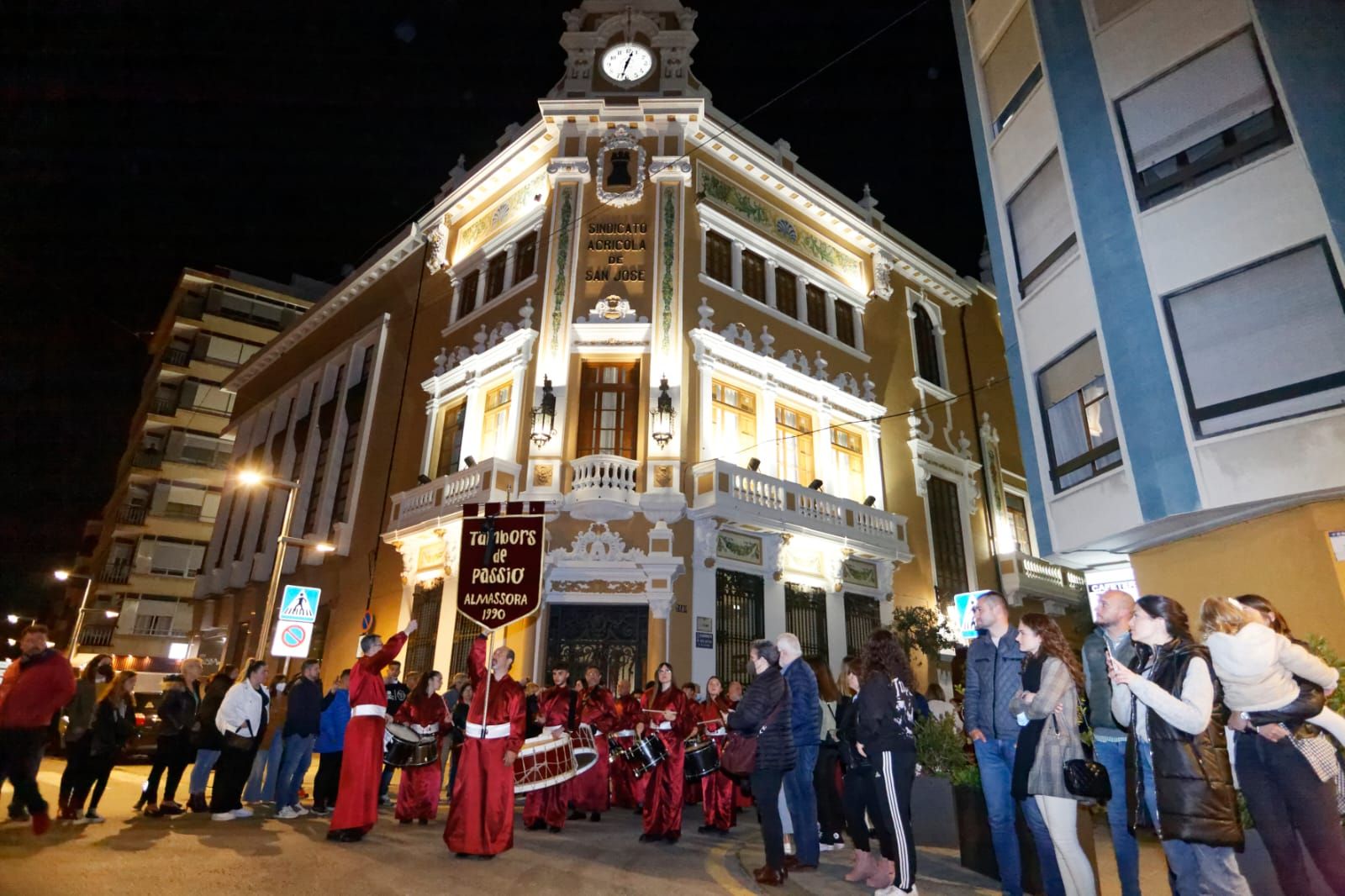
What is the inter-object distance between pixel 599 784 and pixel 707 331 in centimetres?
1007

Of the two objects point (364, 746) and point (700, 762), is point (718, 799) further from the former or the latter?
point (364, 746)

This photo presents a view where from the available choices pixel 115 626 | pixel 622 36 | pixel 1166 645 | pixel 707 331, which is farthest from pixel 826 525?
pixel 115 626

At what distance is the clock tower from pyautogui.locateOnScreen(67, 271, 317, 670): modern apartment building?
26779mm

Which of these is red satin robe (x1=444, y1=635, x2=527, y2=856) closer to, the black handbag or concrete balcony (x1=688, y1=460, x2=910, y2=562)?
the black handbag

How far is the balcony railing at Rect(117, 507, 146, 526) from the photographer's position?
3722cm

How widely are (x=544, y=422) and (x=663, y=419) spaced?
2.55 meters

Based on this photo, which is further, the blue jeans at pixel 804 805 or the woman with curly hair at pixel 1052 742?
the blue jeans at pixel 804 805

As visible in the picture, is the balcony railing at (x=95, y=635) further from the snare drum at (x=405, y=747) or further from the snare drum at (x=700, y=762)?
the snare drum at (x=700, y=762)

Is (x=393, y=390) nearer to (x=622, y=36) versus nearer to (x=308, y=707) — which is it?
(x=622, y=36)

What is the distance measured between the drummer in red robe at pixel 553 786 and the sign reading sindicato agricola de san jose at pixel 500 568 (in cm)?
163

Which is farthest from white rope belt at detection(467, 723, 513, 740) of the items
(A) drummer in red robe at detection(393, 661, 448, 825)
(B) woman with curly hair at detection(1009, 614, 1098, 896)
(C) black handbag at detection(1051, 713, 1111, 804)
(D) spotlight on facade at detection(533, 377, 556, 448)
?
(D) spotlight on facade at detection(533, 377, 556, 448)

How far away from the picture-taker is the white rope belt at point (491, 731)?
715 cm

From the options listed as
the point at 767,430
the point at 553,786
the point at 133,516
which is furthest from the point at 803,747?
the point at 133,516

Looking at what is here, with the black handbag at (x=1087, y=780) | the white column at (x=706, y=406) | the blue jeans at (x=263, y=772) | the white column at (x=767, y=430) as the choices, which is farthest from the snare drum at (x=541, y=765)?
the white column at (x=767, y=430)
